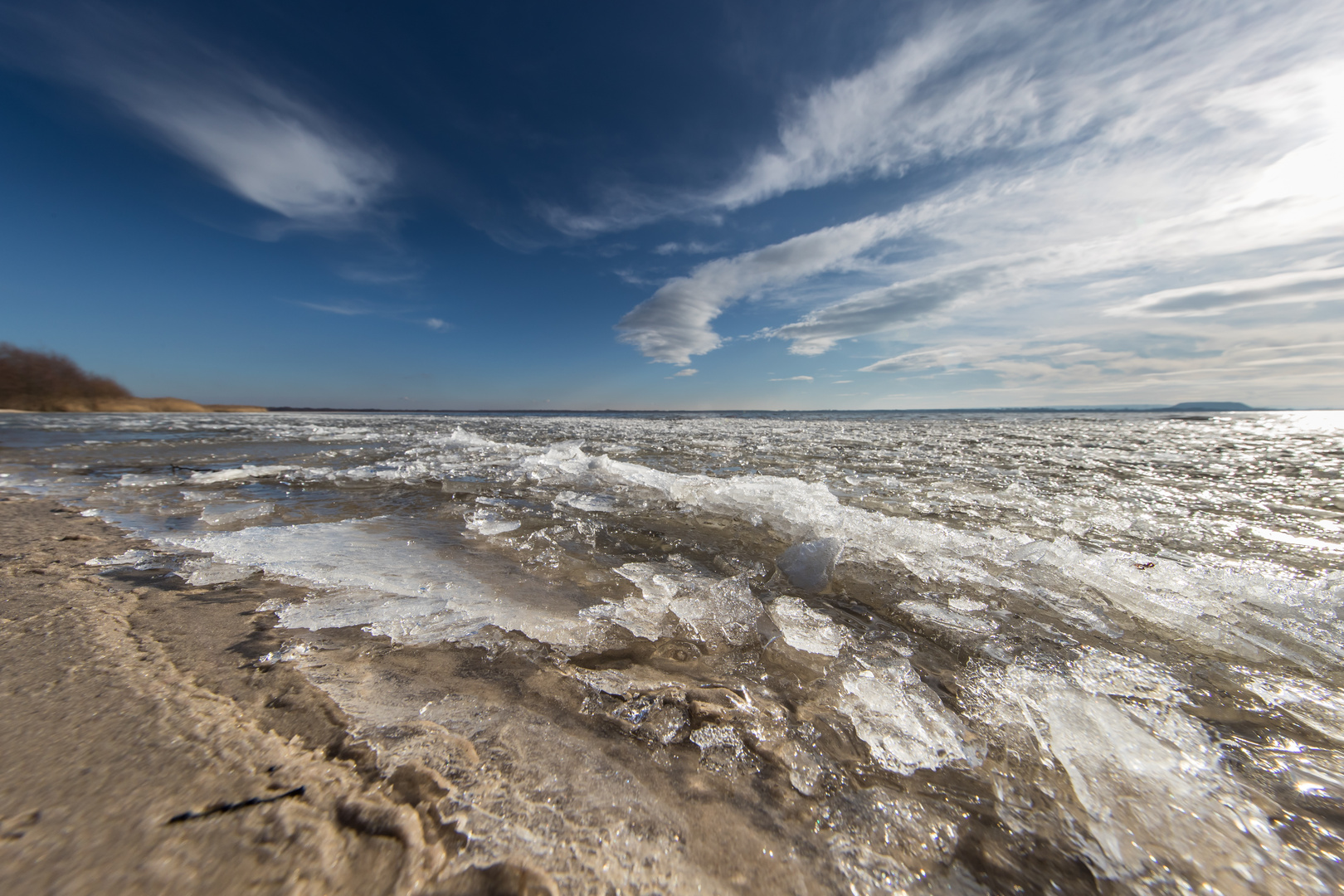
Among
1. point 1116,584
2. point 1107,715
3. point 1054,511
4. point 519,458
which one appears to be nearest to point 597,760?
point 1107,715

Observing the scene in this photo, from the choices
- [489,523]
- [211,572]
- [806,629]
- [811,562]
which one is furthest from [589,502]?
[806,629]

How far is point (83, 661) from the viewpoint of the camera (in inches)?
54.4

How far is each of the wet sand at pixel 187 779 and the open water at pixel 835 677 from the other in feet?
0.34

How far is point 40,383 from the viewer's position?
32906 millimetres

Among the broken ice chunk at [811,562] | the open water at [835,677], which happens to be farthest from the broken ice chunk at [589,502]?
the broken ice chunk at [811,562]

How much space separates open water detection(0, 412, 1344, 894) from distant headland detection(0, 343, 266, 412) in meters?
49.5

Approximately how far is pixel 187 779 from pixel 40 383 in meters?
55.1

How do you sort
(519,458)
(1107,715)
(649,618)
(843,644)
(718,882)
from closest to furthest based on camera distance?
1. (718,882)
2. (1107,715)
3. (843,644)
4. (649,618)
5. (519,458)

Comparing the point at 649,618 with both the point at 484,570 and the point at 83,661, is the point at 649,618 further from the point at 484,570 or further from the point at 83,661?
the point at 83,661

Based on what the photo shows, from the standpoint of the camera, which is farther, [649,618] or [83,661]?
[649,618]

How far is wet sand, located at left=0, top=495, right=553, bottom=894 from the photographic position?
767 mm

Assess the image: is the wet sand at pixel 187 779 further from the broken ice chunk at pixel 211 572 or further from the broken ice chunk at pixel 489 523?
the broken ice chunk at pixel 489 523

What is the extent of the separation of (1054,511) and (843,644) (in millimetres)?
3226

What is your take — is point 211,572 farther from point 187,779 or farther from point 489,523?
point 187,779
